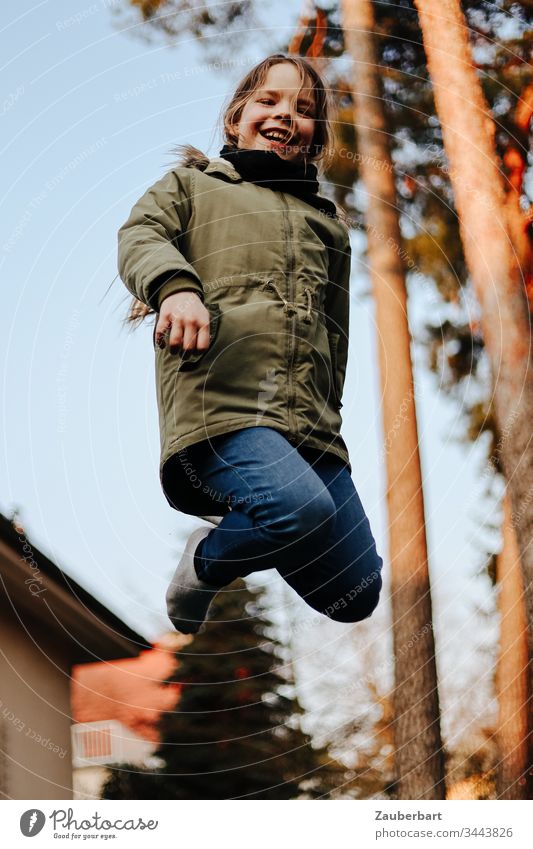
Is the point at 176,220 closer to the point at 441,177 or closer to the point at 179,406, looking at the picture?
the point at 179,406

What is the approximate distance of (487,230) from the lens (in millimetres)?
6098

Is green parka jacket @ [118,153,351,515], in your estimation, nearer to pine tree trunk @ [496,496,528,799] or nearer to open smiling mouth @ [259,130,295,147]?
open smiling mouth @ [259,130,295,147]

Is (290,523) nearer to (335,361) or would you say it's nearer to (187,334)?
(187,334)

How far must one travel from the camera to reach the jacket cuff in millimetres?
2709

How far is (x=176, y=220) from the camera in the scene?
305cm

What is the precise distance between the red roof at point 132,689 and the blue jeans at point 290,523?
5.04m

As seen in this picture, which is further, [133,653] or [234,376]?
[133,653]

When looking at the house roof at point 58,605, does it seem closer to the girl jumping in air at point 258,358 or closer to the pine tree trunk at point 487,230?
the pine tree trunk at point 487,230

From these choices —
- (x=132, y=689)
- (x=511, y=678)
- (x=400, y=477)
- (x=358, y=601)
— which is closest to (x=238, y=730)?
(x=132, y=689)

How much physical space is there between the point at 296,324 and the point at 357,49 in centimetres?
472

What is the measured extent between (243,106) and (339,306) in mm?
634

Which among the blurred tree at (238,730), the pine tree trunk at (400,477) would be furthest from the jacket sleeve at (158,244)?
the blurred tree at (238,730)
